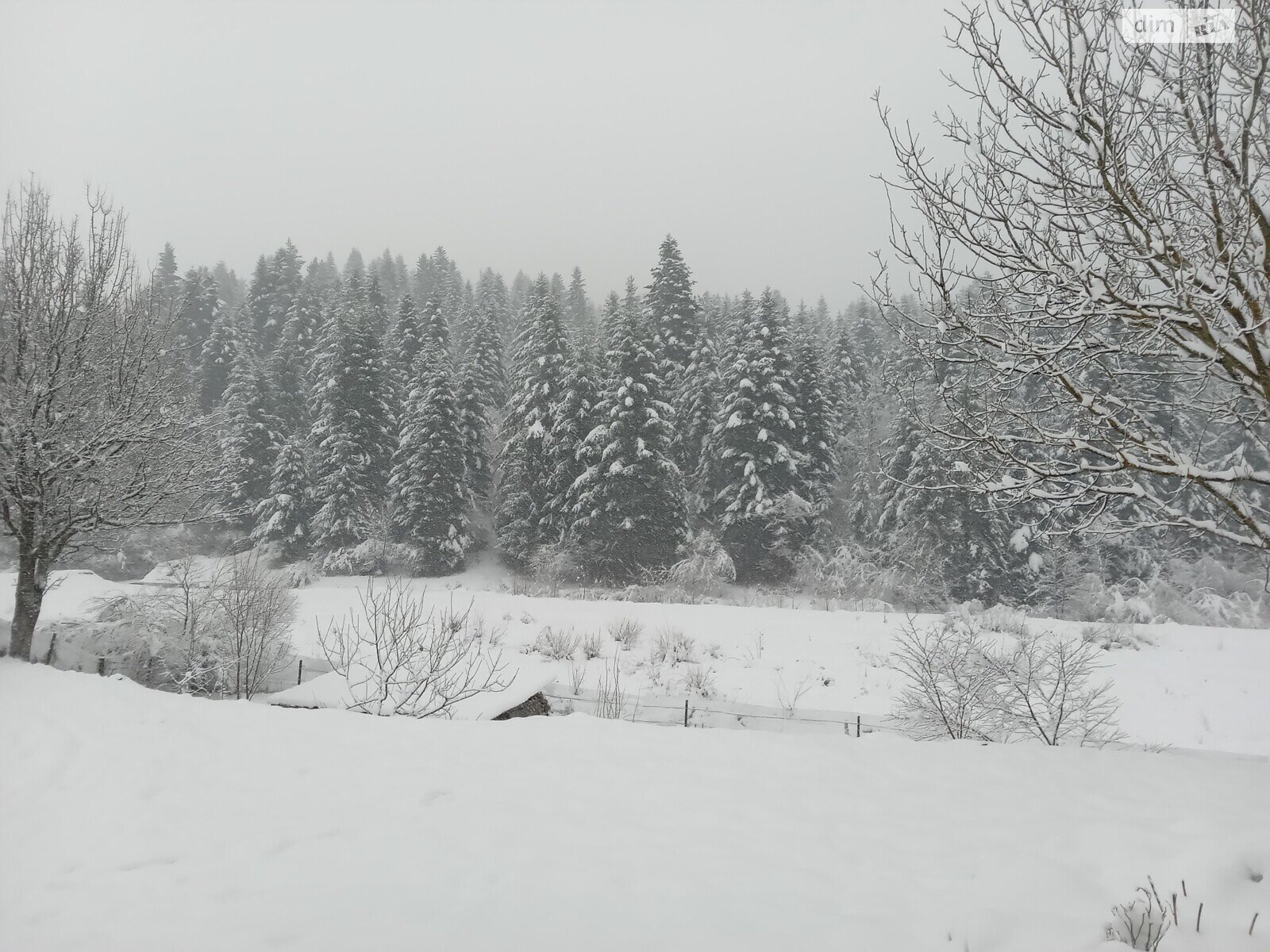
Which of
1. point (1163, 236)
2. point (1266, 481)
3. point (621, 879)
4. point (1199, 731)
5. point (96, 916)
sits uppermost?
point (1163, 236)

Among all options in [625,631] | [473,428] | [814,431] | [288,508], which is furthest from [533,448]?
[625,631]

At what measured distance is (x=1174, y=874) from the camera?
3.24m

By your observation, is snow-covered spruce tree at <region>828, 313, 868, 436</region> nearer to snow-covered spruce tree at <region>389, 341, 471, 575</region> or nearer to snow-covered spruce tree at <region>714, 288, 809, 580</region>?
snow-covered spruce tree at <region>714, 288, 809, 580</region>

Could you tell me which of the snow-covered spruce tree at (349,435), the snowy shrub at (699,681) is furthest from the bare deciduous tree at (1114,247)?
the snow-covered spruce tree at (349,435)

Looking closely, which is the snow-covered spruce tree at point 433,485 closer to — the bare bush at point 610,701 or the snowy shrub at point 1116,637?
the bare bush at point 610,701

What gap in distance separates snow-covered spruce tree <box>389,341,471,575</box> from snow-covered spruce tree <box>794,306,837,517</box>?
16.6m

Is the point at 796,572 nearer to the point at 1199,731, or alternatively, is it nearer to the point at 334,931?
the point at 1199,731

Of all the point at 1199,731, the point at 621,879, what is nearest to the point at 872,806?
the point at 621,879

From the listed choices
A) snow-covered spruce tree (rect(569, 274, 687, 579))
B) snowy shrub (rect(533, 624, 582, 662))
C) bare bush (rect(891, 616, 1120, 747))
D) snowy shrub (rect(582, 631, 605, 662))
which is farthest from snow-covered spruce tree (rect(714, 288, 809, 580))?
bare bush (rect(891, 616, 1120, 747))

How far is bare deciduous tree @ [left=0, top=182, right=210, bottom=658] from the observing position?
8.80m

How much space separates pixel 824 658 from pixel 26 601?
14169 millimetres

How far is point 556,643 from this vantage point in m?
13.8

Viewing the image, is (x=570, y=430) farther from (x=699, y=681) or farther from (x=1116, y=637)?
(x=1116, y=637)

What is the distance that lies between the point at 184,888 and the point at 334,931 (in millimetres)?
1125
